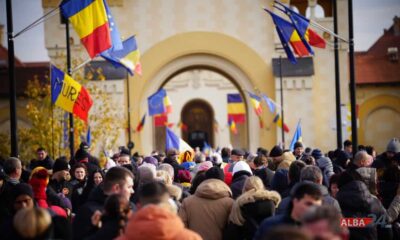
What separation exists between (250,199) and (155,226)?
3209 millimetres

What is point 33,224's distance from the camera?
689cm

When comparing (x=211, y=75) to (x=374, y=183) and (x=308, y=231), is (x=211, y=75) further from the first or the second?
(x=308, y=231)

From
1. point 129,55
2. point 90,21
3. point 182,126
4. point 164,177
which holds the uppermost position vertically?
point 90,21

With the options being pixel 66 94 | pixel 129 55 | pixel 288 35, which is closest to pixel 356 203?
pixel 66 94

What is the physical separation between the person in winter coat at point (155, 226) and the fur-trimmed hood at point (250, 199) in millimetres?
2933

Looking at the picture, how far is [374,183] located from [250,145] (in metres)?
31.6

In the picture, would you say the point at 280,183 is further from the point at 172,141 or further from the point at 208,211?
the point at 172,141

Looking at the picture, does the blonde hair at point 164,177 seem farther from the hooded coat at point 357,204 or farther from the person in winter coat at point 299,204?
the person in winter coat at point 299,204

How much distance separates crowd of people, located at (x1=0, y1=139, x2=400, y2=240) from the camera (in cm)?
704

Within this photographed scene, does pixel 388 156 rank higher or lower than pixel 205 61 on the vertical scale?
lower

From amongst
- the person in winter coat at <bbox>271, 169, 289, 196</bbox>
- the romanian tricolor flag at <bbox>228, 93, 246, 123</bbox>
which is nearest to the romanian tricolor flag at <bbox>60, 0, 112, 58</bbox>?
the person in winter coat at <bbox>271, 169, 289, 196</bbox>

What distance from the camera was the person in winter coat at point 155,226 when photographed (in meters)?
7.04

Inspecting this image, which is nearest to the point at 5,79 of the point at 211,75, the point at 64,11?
the point at 211,75

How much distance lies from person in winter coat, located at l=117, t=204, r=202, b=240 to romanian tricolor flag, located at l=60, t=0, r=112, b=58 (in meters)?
14.3
